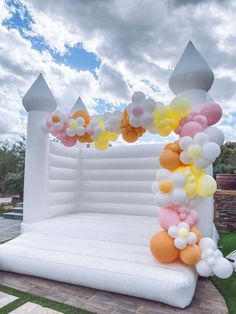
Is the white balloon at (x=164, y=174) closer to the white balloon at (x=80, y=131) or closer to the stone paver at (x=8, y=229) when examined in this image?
the white balloon at (x=80, y=131)

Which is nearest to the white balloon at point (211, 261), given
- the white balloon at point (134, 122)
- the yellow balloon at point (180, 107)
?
the yellow balloon at point (180, 107)

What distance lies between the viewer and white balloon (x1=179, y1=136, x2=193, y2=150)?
2246 millimetres

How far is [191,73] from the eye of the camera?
2.51 meters

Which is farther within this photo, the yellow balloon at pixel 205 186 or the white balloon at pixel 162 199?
the white balloon at pixel 162 199

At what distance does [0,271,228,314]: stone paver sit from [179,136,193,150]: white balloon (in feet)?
4.26

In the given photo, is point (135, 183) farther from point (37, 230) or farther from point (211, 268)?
point (211, 268)

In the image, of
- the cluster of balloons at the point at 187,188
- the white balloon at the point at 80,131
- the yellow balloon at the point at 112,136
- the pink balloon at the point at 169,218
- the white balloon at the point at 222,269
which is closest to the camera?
the white balloon at the point at 222,269

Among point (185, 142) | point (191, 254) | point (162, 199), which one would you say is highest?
point (185, 142)

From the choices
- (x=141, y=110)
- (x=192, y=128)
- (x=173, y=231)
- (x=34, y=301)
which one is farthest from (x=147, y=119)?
(x=34, y=301)

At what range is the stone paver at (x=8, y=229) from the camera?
4.17 m

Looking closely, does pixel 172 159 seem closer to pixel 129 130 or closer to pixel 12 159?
pixel 129 130

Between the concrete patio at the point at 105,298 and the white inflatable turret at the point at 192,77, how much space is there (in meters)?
1.76

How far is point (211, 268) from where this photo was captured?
205 cm

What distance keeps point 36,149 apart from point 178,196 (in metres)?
2.14
